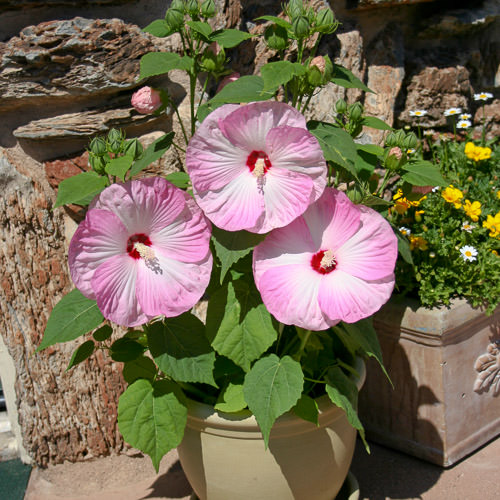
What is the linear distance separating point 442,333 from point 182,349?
2.29ft

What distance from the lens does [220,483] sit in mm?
1374

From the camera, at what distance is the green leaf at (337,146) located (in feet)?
3.82

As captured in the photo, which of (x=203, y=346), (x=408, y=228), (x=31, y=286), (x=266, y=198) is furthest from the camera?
(x=408, y=228)

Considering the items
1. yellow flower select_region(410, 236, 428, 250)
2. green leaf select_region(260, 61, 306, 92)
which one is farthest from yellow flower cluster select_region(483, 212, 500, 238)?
green leaf select_region(260, 61, 306, 92)

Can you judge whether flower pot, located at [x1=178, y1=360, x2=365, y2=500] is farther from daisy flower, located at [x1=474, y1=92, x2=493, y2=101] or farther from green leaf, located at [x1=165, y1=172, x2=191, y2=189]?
daisy flower, located at [x1=474, y1=92, x2=493, y2=101]

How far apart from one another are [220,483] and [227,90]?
799 millimetres

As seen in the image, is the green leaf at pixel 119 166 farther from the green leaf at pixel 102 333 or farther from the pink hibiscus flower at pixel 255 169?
the green leaf at pixel 102 333

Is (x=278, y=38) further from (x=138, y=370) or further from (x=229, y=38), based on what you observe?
(x=138, y=370)

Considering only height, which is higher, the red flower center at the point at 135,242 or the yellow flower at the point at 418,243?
the red flower center at the point at 135,242

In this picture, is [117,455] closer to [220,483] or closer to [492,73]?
[220,483]

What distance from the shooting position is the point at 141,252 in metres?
1.14

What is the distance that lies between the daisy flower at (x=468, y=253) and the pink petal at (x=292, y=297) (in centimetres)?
67

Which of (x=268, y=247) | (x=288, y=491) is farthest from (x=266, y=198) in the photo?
(x=288, y=491)

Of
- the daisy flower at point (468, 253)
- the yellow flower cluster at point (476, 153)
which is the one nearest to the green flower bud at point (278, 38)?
the daisy flower at point (468, 253)
